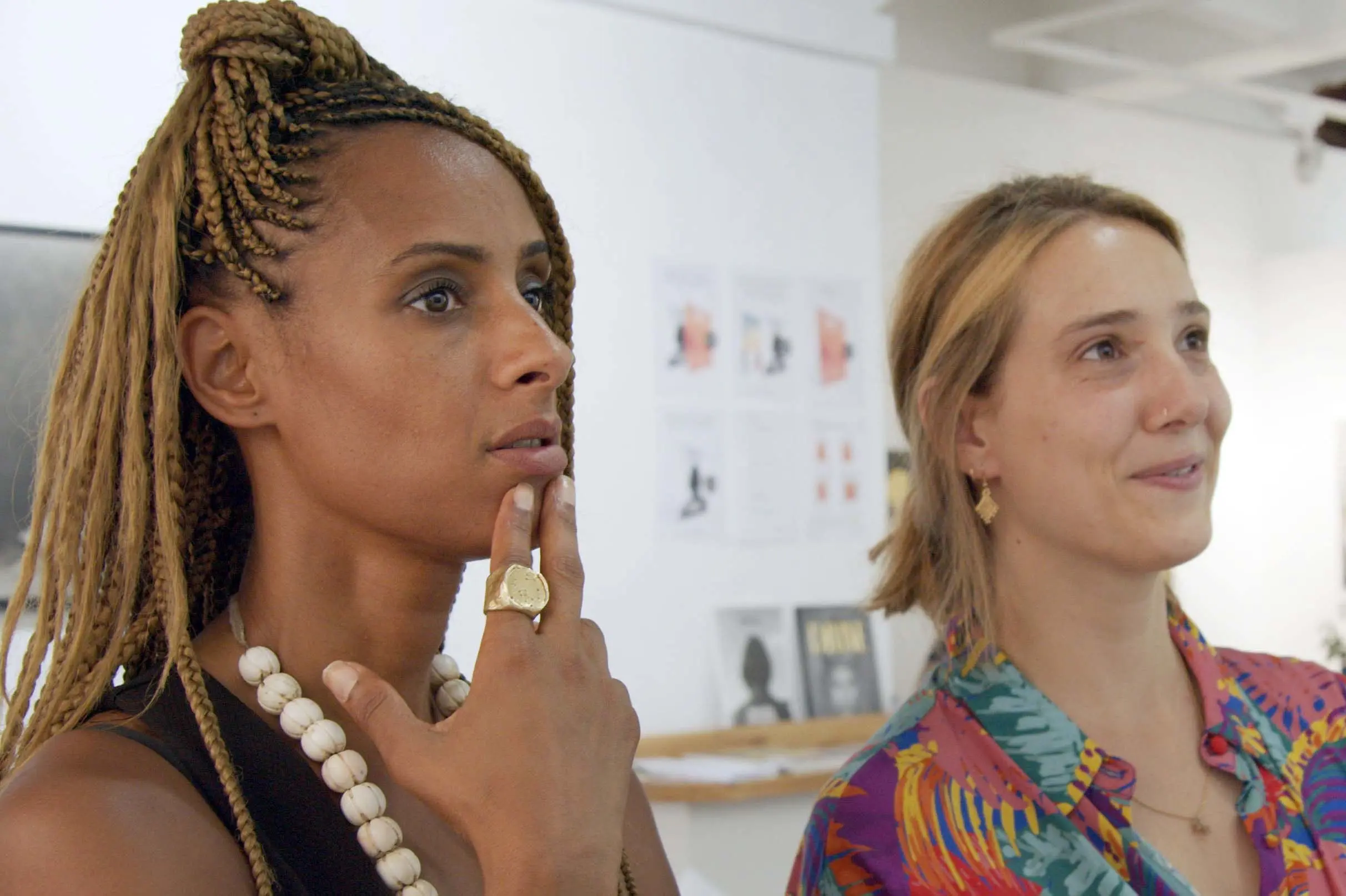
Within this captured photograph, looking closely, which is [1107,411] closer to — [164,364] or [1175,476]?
[1175,476]

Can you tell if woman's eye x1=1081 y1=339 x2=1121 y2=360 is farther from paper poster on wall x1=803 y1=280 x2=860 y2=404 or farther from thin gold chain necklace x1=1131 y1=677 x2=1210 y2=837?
paper poster on wall x1=803 y1=280 x2=860 y2=404

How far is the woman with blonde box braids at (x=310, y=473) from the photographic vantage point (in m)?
1.28

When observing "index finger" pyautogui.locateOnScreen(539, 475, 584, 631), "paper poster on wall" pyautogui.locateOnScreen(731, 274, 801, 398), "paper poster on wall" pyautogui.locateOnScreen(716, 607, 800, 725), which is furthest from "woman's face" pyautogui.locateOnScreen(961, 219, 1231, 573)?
"paper poster on wall" pyautogui.locateOnScreen(731, 274, 801, 398)

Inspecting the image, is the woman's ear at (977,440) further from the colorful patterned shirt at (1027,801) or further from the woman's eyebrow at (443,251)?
the woman's eyebrow at (443,251)

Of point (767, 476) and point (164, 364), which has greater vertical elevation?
point (164, 364)

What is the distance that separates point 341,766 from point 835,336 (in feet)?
12.3

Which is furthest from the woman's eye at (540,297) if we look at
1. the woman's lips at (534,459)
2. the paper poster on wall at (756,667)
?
the paper poster on wall at (756,667)

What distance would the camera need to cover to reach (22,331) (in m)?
3.32

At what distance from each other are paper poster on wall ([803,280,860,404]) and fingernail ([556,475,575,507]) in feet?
11.6

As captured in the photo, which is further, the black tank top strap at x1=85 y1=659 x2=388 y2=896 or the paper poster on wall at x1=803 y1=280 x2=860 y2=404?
the paper poster on wall at x1=803 y1=280 x2=860 y2=404

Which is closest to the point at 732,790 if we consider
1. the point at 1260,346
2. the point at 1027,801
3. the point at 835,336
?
the point at 835,336

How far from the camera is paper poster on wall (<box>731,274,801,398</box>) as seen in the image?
4.69 meters

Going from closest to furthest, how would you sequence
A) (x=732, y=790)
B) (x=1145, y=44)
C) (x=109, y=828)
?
(x=109, y=828) → (x=732, y=790) → (x=1145, y=44)

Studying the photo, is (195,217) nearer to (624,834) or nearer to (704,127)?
(624,834)
